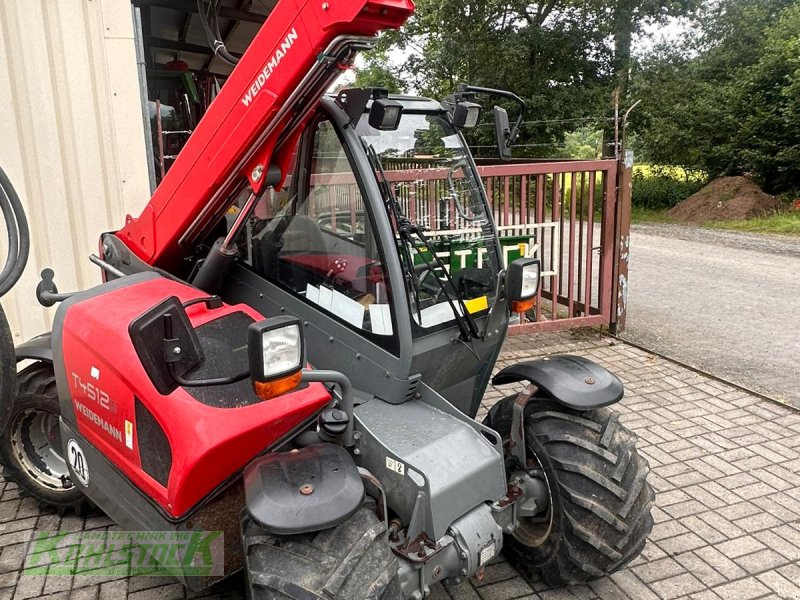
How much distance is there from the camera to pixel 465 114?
3.21 meters

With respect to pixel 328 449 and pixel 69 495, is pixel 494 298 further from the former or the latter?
pixel 69 495

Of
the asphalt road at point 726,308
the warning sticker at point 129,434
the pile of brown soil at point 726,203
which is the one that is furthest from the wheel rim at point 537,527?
the pile of brown soil at point 726,203

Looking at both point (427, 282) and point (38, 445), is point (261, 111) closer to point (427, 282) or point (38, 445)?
point (427, 282)

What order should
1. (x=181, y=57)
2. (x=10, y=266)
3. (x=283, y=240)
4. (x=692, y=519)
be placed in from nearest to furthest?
1. (x=10, y=266)
2. (x=283, y=240)
3. (x=692, y=519)
4. (x=181, y=57)

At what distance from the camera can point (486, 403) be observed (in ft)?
18.0

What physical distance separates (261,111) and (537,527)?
7.50 ft

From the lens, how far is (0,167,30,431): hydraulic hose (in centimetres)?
241

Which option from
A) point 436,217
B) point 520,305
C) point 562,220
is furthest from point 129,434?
point 562,220

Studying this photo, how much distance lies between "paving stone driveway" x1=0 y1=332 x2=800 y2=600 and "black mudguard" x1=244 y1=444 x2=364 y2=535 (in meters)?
1.13

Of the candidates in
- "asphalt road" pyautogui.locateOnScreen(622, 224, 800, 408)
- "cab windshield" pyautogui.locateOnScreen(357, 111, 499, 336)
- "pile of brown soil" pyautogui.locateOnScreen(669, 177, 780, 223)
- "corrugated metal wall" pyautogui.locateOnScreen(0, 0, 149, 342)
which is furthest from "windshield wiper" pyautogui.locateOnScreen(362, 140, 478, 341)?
"pile of brown soil" pyautogui.locateOnScreen(669, 177, 780, 223)

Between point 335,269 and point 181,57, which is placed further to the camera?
point 181,57

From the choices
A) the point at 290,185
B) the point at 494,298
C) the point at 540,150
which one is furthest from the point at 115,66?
the point at 540,150

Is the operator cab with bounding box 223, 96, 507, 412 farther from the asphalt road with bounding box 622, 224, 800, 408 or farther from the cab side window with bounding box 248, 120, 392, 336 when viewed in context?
the asphalt road with bounding box 622, 224, 800, 408

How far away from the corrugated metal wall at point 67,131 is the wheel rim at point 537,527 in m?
3.66
